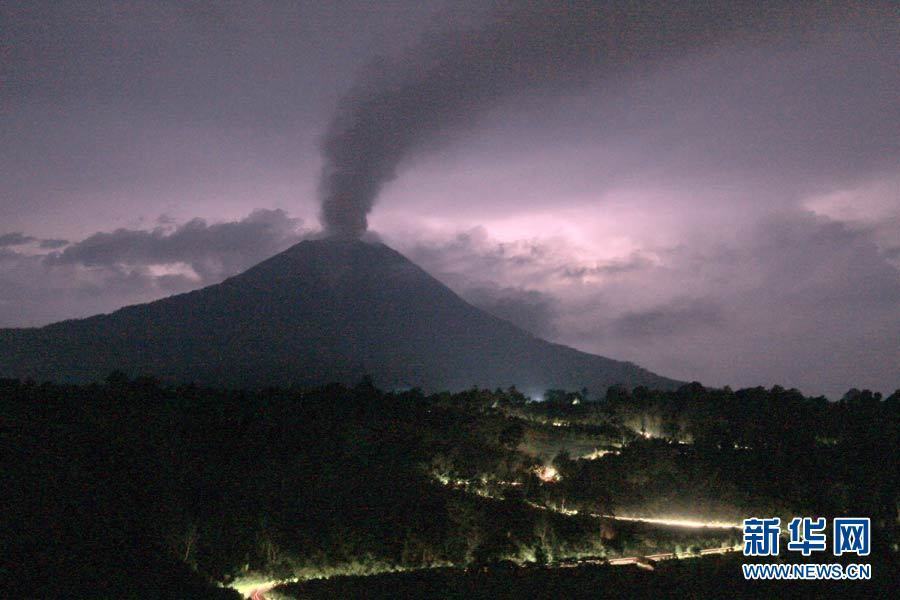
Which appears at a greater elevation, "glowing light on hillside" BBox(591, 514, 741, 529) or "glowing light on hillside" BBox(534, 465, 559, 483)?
"glowing light on hillside" BBox(534, 465, 559, 483)

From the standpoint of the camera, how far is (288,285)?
85.8 meters

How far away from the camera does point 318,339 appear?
76.7 m

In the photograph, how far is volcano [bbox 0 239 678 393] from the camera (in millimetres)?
69062

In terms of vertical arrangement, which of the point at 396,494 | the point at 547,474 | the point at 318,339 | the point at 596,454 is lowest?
the point at 396,494

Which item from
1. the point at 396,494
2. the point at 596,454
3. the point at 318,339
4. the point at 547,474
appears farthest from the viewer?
the point at 318,339

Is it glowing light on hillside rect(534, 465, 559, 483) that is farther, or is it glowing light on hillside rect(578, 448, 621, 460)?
glowing light on hillside rect(578, 448, 621, 460)

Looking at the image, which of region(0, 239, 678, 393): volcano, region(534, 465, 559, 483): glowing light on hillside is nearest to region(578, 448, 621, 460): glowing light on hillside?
region(534, 465, 559, 483): glowing light on hillside

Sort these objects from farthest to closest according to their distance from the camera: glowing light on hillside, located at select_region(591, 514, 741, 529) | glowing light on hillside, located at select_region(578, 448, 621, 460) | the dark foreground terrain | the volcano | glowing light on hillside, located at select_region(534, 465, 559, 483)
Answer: the volcano
glowing light on hillside, located at select_region(578, 448, 621, 460)
glowing light on hillside, located at select_region(534, 465, 559, 483)
glowing light on hillside, located at select_region(591, 514, 741, 529)
the dark foreground terrain

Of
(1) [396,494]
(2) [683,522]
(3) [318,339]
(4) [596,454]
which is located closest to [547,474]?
(4) [596,454]

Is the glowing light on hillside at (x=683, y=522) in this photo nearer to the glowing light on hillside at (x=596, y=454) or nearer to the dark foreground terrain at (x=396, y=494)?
the dark foreground terrain at (x=396, y=494)

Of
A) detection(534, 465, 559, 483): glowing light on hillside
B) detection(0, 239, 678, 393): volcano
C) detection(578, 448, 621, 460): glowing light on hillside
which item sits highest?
detection(0, 239, 678, 393): volcano

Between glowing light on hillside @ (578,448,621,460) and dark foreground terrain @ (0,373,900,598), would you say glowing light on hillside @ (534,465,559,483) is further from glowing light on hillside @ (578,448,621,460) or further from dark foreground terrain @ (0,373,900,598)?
glowing light on hillside @ (578,448,621,460)

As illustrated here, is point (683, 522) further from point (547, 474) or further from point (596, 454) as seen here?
point (596, 454)

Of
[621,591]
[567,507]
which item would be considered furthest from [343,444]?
[621,591]
